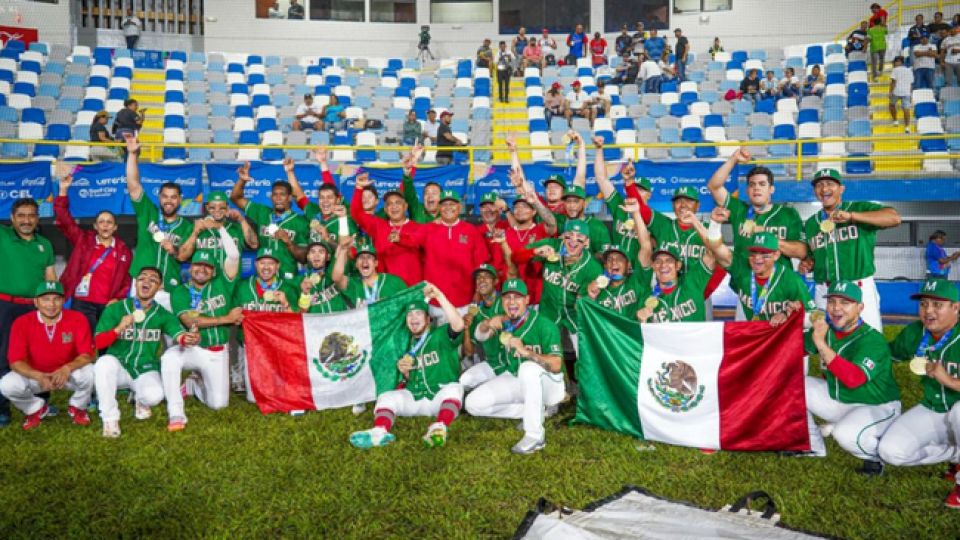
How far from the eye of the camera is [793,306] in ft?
20.6

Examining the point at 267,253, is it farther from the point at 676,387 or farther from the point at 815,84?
the point at 815,84

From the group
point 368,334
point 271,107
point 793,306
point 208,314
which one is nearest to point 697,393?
point 793,306

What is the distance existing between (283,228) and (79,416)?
2.93 m

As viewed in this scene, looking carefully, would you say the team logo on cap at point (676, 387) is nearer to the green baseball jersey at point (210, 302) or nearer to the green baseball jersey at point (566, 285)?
the green baseball jersey at point (566, 285)

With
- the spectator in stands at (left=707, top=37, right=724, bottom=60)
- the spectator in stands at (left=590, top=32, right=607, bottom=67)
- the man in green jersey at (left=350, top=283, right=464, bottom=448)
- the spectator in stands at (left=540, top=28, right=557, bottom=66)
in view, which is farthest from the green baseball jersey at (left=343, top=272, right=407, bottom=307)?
the spectator in stands at (left=707, top=37, right=724, bottom=60)

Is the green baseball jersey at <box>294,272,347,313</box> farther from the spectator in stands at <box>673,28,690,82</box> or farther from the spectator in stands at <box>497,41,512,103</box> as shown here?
the spectator in stands at <box>673,28,690,82</box>

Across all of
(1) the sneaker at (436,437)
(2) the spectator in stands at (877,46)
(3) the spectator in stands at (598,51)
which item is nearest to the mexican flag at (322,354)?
(1) the sneaker at (436,437)

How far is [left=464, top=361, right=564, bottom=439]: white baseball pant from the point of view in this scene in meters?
6.53

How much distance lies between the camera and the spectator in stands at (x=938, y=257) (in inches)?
555

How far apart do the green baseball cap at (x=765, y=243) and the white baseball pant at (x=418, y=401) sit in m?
2.87

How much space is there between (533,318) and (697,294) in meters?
1.51

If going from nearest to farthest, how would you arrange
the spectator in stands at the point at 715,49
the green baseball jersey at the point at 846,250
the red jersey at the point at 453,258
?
the green baseball jersey at the point at 846,250, the red jersey at the point at 453,258, the spectator in stands at the point at 715,49

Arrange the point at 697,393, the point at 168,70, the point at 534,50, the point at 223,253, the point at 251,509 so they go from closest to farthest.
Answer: the point at 251,509, the point at 697,393, the point at 223,253, the point at 168,70, the point at 534,50

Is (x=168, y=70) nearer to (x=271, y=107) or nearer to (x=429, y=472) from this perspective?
(x=271, y=107)
